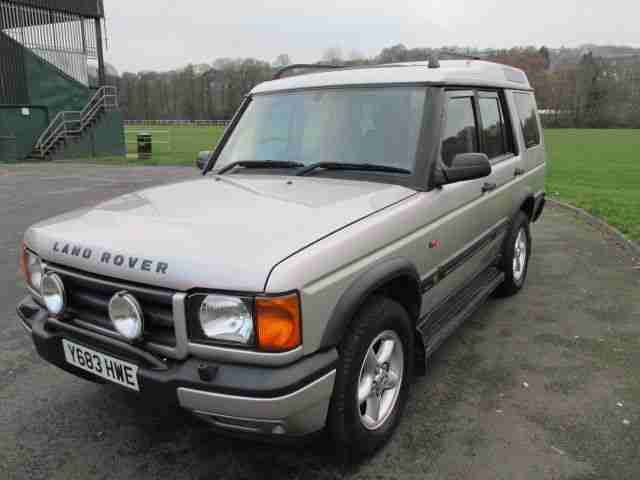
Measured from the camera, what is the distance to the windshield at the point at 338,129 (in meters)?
3.50

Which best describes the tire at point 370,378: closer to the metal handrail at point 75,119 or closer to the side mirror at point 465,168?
the side mirror at point 465,168

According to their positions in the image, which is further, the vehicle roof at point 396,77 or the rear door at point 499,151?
the rear door at point 499,151

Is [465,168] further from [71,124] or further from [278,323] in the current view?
[71,124]

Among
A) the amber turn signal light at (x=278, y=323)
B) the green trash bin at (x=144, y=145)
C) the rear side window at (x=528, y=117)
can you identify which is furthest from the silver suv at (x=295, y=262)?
the green trash bin at (x=144, y=145)

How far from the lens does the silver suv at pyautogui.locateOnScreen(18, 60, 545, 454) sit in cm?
229

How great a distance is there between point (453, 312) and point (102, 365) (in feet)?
7.76

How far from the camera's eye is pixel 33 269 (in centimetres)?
308

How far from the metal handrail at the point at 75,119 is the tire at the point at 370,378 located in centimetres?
2385

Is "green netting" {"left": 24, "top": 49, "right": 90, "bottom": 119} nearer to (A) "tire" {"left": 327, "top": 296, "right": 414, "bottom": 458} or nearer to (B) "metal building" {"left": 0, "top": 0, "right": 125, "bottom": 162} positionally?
(B) "metal building" {"left": 0, "top": 0, "right": 125, "bottom": 162}

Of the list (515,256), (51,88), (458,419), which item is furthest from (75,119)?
(458,419)

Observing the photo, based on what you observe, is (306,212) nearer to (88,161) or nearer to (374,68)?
(374,68)

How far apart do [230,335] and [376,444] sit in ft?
3.71

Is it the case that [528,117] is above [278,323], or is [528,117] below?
above

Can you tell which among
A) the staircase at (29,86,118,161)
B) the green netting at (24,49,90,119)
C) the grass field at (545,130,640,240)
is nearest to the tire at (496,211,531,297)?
the grass field at (545,130,640,240)
